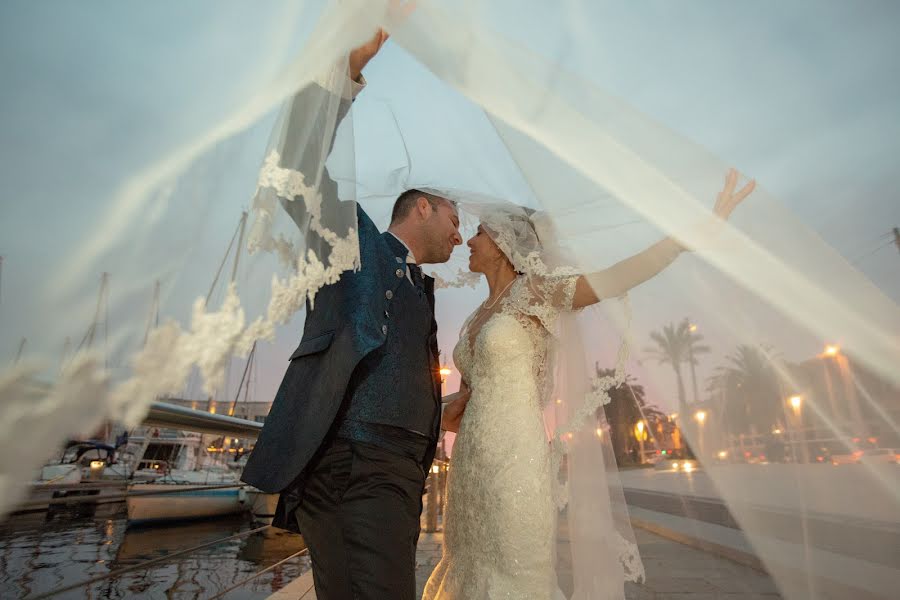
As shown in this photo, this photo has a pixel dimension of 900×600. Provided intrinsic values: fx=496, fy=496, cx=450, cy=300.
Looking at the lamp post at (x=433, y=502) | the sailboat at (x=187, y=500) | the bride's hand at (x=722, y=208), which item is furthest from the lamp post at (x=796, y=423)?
the sailboat at (x=187, y=500)

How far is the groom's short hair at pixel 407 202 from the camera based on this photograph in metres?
2.20

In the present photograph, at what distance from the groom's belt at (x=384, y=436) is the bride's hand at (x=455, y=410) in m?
Answer: 0.98

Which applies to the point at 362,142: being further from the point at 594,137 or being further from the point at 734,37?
the point at 734,37

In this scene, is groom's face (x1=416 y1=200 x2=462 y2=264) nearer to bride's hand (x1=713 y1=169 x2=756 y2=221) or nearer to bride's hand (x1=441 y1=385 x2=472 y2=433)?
bride's hand (x1=441 y1=385 x2=472 y2=433)

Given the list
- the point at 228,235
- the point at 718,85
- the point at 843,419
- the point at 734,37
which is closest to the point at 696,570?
the point at 843,419

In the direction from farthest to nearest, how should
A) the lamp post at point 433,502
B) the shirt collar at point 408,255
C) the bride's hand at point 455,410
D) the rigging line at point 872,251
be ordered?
the lamp post at point 433,502 < the bride's hand at point 455,410 < the rigging line at point 872,251 < the shirt collar at point 408,255

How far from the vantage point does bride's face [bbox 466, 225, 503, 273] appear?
3.08 meters

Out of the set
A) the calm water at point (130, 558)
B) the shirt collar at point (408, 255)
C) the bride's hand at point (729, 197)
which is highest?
the bride's hand at point (729, 197)

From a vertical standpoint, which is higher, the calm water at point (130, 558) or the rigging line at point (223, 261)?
the rigging line at point (223, 261)

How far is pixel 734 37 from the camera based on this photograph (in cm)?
341

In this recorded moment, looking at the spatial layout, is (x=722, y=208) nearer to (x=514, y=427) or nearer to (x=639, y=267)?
(x=639, y=267)

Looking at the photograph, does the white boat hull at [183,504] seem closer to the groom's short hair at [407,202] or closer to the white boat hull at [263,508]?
the white boat hull at [263,508]

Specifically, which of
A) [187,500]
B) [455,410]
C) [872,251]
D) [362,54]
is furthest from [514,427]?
[187,500]

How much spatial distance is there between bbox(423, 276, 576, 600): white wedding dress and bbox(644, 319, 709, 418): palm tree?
0.52 meters
